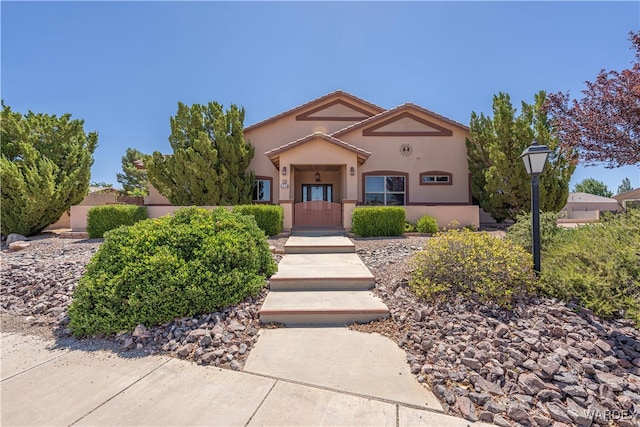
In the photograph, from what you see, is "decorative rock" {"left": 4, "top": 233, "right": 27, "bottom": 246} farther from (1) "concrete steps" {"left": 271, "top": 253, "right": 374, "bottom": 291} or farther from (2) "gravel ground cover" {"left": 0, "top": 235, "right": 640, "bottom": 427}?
(1) "concrete steps" {"left": 271, "top": 253, "right": 374, "bottom": 291}

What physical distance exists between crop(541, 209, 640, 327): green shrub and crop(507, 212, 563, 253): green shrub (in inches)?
12.4

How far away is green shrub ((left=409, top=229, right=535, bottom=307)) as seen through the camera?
4809mm

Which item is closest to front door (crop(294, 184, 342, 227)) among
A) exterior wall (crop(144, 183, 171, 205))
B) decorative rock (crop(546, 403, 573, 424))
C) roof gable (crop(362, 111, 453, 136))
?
roof gable (crop(362, 111, 453, 136))

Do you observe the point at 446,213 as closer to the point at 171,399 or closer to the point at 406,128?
the point at 406,128

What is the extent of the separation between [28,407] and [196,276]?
2226mm

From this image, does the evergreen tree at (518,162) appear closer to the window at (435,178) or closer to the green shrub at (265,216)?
the window at (435,178)

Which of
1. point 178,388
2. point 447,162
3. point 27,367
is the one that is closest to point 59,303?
point 27,367

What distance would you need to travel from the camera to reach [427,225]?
1172 cm

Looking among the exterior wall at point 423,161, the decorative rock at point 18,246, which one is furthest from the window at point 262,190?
the decorative rock at point 18,246

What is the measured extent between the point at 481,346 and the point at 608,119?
6.75 meters

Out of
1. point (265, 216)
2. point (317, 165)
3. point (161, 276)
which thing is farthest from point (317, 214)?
point (161, 276)

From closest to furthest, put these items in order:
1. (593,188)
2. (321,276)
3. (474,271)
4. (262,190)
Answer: (474,271) → (321,276) → (262,190) → (593,188)

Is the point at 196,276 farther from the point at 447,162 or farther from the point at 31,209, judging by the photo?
the point at 447,162

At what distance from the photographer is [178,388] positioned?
321cm
